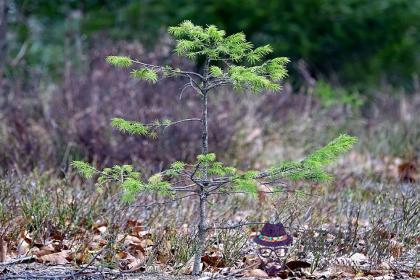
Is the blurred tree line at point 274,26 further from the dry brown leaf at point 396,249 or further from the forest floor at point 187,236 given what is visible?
the dry brown leaf at point 396,249

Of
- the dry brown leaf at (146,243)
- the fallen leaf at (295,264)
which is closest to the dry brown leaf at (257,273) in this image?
the fallen leaf at (295,264)

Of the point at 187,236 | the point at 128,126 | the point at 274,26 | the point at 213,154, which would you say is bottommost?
the point at 187,236

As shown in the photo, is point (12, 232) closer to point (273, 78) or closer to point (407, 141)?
point (273, 78)

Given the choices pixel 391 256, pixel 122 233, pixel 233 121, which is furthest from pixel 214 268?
pixel 233 121

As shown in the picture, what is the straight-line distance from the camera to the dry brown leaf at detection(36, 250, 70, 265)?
13.1ft

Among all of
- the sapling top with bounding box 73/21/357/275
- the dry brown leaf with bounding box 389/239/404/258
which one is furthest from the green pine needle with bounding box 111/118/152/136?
the dry brown leaf with bounding box 389/239/404/258

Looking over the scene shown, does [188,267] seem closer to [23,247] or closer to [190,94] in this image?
[23,247]

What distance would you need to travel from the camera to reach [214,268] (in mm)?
3959

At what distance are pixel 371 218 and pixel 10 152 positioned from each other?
3697mm

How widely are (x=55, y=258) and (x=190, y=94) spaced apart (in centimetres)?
467

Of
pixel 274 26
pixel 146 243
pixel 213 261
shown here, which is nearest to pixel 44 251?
pixel 146 243

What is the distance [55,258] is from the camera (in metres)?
4.02

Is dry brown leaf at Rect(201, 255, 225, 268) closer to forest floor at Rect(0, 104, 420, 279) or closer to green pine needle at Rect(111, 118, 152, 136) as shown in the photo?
forest floor at Rect(0, 104, 420, 279)

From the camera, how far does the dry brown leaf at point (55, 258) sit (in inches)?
158
